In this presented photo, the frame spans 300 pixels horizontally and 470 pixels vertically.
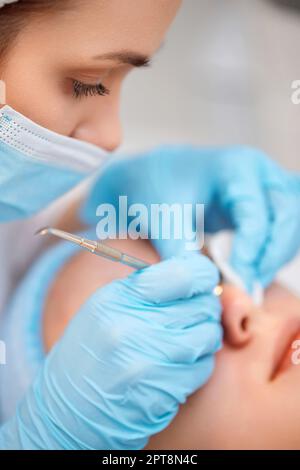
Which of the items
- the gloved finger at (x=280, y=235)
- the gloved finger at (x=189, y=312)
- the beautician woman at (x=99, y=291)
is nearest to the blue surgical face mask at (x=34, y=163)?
the beautician woman at (x=99, y=291)

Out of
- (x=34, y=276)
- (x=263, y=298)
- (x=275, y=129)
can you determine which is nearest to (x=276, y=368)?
(x=263, y=298)

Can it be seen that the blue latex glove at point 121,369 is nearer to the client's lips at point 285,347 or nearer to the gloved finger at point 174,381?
the gloved finger at point 174,381

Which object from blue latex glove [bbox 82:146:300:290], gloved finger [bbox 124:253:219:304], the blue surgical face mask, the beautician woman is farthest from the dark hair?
blue latex glove [bbox 82:146:300:290]

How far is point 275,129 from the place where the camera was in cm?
167

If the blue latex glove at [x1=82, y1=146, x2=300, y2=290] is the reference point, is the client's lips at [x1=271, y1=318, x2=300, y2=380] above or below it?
below

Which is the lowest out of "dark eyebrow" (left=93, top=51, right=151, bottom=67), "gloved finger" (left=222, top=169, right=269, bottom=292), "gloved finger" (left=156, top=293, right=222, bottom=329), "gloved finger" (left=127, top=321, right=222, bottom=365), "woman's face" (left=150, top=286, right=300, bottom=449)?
"woman's face" (left=150, top=286, right=300, bottom=449)

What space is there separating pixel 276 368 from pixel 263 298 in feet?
0.69

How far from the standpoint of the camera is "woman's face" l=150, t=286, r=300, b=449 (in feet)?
3.03

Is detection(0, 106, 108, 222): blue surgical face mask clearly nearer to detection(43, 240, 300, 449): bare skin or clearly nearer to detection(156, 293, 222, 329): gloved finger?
detection(43, 240, 300, 449): bare skin

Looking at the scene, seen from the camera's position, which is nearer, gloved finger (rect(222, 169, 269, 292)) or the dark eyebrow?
the dark eyebrow

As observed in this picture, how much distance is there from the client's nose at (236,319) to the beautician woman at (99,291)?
0.15 feet

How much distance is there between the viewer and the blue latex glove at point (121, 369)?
0.85 metres

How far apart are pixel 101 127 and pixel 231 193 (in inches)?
16.2

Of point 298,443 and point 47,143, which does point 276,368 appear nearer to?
point 298,443
